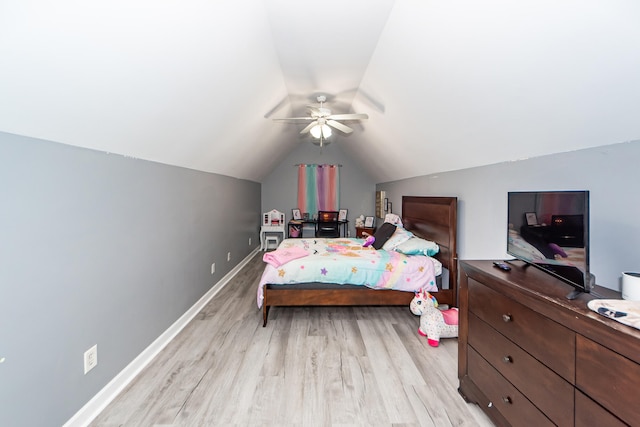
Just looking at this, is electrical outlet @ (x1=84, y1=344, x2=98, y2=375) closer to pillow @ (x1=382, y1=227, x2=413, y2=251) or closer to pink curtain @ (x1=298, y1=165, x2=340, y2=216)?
pillow @ (x1=382, y1=227, x2=413, y2=251)

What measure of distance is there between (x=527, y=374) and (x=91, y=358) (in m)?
2.38

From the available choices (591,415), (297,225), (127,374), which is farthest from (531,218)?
(297,225)

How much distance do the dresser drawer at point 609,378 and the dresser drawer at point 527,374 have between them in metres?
0.10

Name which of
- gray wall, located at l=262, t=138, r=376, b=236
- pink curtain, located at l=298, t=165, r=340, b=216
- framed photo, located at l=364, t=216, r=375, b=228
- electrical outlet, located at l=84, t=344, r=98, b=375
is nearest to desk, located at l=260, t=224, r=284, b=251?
gray wall, located at l=262, t=138, r=376, b=236

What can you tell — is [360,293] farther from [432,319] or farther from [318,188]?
[318,188]

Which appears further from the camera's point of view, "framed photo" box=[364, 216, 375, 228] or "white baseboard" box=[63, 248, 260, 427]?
"framed photo" box=[364, 216, 375, 228]

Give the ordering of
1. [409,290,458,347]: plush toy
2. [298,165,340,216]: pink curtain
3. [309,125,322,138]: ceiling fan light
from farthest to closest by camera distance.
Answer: [298,165,340,216]: pink curtain, [309,125,322,138]: ceiling fan light, [409,290,458,347]: plush toy

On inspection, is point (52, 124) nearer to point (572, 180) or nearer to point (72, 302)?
point (72, 302)

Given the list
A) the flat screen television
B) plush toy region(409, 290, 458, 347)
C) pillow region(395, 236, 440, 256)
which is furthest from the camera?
pillow region(395, 236, 440, 256)

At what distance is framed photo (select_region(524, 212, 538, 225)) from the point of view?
1.52 metres

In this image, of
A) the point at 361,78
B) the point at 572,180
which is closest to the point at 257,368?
the point at 572,180

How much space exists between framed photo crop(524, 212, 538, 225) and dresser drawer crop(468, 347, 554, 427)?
0.83 meters

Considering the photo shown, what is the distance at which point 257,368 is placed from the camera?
84.2 inches

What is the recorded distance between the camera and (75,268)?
5.14 feet
